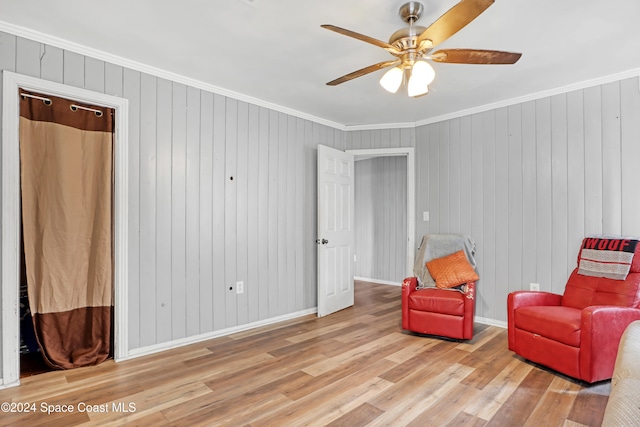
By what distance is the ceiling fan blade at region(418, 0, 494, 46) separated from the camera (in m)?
1.49

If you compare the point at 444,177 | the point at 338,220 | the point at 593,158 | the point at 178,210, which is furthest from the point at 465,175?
the point at 178,210

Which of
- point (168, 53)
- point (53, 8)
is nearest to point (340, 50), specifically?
point (168, 53)

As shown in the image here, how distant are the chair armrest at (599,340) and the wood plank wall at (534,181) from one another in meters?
1.08

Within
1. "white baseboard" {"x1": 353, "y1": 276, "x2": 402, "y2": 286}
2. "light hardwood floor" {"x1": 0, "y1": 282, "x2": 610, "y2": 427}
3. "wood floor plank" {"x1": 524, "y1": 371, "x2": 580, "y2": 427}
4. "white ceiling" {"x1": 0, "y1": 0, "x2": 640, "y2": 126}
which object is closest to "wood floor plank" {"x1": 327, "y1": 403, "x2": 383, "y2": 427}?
"light hardwood floor" {"x1": 0, "y1": 282, "x2": 610, "y2": 427}

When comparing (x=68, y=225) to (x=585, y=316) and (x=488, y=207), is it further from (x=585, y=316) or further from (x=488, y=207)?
(x=488, y=207)

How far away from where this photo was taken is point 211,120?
11.1 feet

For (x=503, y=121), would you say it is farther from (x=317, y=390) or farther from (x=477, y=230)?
(x=317, y=390)

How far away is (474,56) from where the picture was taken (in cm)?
197

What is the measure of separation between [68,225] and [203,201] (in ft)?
3.49

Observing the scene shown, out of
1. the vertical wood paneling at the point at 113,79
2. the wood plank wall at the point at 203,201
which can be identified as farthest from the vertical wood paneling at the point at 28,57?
the vertical wood paneling at the point at 113,79

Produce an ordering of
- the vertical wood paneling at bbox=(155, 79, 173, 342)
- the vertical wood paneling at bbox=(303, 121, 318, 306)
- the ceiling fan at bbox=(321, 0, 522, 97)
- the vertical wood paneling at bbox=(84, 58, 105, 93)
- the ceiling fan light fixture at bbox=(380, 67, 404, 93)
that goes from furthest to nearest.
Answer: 1. the vertical wood paneling at bbox=(303, 121, 318, 306)
2. the vertical wood paneling at bbox=(155, 79, 173, 342)
3. the vertical wood paneling at bbox=(84, 58, 105, 93)
4. the ceiling fan light fixture at bbox=(380, 67, 404, 93)
5. the ceiling fan at bbox=(321, 0, 522, 97)

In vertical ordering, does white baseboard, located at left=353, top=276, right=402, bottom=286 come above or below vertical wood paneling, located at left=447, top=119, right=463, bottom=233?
below

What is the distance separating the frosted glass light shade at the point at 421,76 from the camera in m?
1.93

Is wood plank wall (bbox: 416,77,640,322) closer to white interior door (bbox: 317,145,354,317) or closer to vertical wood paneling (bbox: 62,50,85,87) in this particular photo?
white interior door (bbox: 317,145,354,317)
